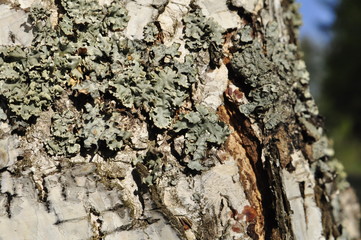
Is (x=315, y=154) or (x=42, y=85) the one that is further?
(x=315, y=154)

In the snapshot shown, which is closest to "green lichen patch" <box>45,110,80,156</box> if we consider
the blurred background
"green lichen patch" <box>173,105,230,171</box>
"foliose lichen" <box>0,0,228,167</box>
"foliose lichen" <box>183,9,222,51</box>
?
"foliose lichen" <box>0,0,228,167</box>

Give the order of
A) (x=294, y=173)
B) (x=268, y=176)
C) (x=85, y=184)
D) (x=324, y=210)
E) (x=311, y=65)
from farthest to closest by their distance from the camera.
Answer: (x=311, y=65)
(x=324, y=210)
(x=294, y=173)
(x=268, y=176)
(x=85, y=184)

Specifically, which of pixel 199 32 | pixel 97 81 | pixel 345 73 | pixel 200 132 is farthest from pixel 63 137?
pixel 345 73

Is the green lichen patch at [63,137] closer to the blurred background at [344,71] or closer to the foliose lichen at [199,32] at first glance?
the foliose lichen at [199,32]

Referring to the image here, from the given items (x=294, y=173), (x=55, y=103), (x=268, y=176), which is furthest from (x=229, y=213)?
(x=55, y=103)

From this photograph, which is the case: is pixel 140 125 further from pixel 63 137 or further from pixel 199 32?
pixel 199 32

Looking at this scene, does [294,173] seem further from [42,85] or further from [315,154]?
[42,85]

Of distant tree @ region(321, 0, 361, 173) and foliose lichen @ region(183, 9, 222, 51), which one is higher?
distant tree @ region(321, 0, 361, 173)

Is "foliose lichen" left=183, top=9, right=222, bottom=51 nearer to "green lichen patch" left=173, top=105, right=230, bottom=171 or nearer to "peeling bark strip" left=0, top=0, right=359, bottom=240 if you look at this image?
"peeling bark strip" left=0, top=0, right=359, bottom=240
